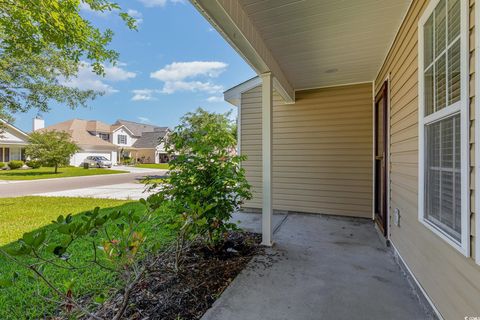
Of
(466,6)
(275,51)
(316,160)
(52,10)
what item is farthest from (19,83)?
(466,6)

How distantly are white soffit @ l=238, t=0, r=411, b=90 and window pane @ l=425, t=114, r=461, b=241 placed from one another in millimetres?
1289

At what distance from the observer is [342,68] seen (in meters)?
3.68

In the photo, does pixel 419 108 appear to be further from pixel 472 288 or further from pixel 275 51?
pixel 275 51

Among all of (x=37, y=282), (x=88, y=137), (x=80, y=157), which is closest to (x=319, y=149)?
(x=37, y=282)

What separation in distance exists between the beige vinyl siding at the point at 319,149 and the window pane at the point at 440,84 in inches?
107

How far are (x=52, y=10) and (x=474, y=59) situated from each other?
5186 millimetres

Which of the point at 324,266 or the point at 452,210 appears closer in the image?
the point at 452,210

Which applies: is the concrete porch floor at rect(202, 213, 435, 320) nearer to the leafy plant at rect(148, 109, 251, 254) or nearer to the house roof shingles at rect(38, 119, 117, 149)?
the leafy plant at rect(148, 109, 251, 254)

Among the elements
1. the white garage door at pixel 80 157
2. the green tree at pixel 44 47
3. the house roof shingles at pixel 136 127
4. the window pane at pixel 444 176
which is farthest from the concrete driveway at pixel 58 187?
the house roof shingles at pixel 136 127

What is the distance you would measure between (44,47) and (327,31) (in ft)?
17.5

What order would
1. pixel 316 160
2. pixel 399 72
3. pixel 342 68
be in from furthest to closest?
Answer: pixel 316 160
pixel 342 68
pixel 399 72

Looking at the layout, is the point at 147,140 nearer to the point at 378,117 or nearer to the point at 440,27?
the point at 378,117

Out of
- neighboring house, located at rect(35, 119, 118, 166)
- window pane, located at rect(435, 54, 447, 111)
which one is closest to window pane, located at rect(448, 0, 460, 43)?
window pane, located at rect(435, 54, 447, 111)

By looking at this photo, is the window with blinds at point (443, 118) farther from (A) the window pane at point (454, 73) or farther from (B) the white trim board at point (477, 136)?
(B) the white trim board at point (477, 136)
